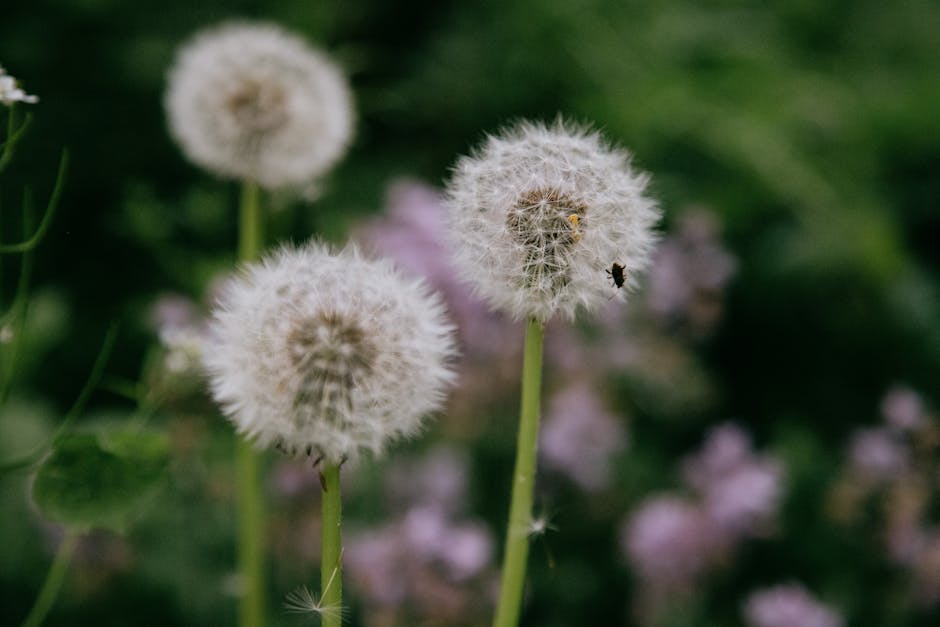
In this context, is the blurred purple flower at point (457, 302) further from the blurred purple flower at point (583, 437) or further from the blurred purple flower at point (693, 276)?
the blurred purple flower at point (693, 276)

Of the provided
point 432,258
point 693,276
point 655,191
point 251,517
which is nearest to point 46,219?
point 251,517

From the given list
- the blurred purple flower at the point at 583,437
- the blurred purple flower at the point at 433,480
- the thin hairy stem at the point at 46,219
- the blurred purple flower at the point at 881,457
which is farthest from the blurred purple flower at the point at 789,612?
the thin hairy stem at the point at 46,219

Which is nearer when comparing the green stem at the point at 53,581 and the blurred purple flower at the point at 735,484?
the green stem at the point at 53,581

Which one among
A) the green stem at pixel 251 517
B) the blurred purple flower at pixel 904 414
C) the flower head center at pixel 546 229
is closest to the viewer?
the flower head center at pixel 546 229

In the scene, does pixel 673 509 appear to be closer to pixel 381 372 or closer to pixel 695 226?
pixel 695 226

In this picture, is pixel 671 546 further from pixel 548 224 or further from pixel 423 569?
pixel 548 224

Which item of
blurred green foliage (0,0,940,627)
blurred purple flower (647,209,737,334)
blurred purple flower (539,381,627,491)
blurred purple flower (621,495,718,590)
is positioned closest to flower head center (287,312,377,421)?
blurred green foliage (0,0,940,627)
